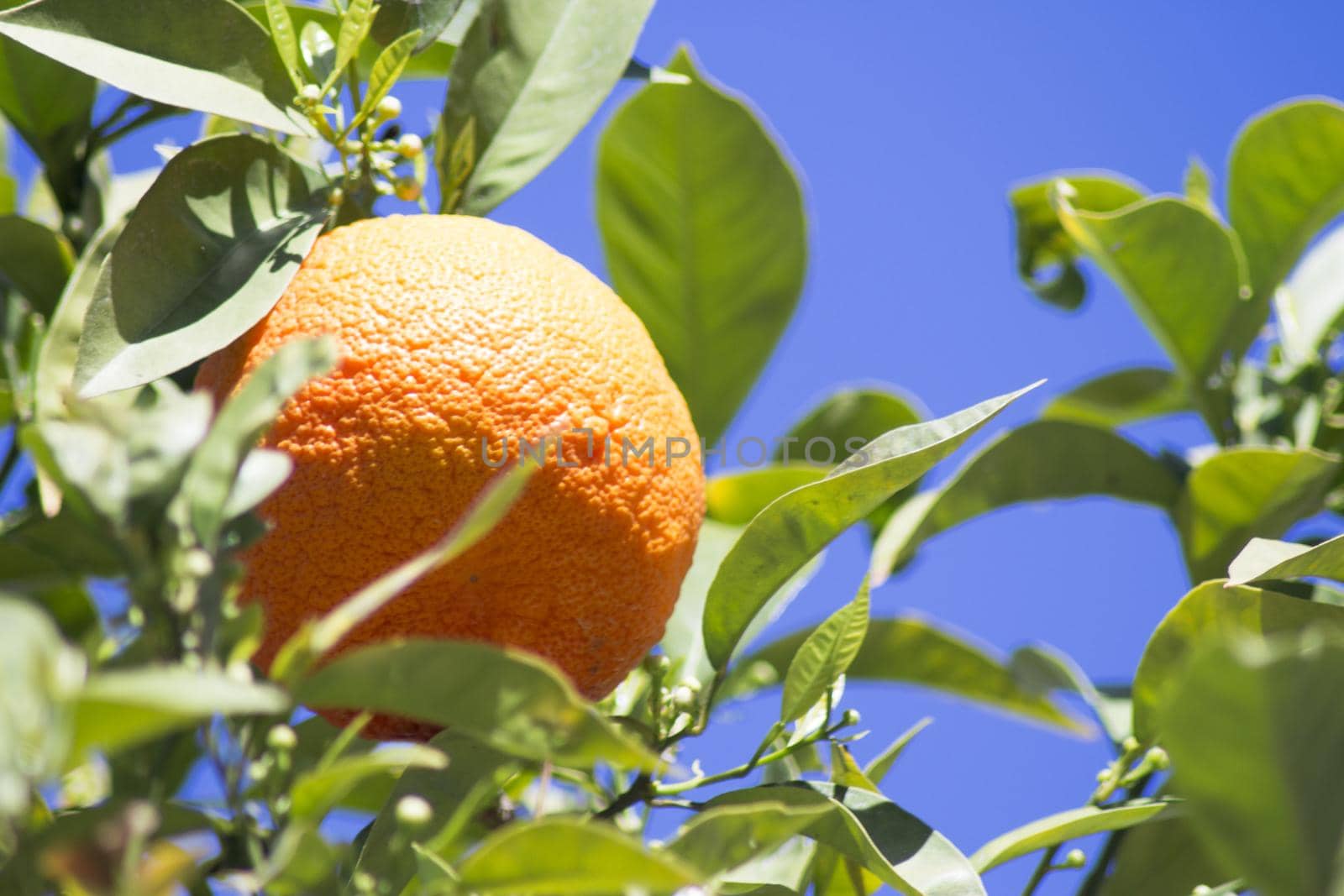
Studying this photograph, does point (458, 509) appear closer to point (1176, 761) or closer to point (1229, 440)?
point (1176, 761)

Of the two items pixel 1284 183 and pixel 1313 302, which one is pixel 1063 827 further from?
pixel 1313 302

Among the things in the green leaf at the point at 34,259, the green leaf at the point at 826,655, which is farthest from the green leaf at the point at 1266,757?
the green leaf at the point at 34,259

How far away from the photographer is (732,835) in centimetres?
79

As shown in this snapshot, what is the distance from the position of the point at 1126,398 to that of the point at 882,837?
38.4 inches

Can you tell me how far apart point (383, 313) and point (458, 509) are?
0.48ft

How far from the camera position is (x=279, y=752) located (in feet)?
2.52

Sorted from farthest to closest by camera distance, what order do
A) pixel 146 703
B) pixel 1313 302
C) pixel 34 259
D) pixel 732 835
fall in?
pixel 1313 302, pixel 34 259, pixel 732 835, pixel 146 703

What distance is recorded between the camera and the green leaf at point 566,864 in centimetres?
66

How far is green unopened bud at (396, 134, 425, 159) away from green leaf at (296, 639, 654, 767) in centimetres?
54

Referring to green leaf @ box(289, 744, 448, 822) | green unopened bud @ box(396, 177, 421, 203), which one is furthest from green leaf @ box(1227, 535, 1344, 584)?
green unopened bud @ box(396, 177, 421, 203)

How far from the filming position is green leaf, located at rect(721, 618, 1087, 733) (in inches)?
59.6

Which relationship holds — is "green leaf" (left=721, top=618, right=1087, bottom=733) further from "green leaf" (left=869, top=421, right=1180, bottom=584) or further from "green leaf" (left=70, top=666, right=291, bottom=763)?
"green leaf" (left=70, top=666, right=291, bottom=763)

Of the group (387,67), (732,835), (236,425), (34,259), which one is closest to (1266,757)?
(732,835)

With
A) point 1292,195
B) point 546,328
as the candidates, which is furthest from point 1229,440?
point 546,328
